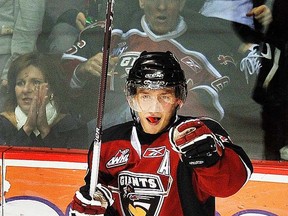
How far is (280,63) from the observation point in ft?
9.42

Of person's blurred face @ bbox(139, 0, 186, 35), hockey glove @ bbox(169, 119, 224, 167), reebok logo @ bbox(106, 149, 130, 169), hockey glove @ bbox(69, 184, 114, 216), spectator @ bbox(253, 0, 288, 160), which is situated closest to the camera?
hockey glove @ bbox(169, 119, 224, 167)

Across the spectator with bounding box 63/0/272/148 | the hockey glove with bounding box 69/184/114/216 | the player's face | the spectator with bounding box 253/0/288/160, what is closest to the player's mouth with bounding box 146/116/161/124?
the player's face

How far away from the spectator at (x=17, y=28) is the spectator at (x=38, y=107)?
0.12 feet

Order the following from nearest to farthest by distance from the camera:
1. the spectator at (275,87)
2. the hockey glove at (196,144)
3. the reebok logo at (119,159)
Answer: the hockey glove at (196,144) → the reebok logo at (119,159) → the spectator at (275,87)

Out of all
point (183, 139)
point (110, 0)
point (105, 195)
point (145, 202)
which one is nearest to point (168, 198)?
point (145, 202)

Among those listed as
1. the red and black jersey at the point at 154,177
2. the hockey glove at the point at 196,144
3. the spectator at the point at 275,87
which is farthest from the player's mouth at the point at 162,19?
the hockey glove at the point at 196,144

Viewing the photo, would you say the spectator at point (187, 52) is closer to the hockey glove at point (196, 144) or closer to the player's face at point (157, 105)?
the player's face at point (157, 105)

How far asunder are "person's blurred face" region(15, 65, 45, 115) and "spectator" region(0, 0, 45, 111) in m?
0.07

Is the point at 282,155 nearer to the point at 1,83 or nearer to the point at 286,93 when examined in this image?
the point at 286,93

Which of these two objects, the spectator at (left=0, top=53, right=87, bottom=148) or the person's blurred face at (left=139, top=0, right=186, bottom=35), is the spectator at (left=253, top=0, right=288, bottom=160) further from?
the spectator at (left=0, top=53, right=87, bottom=148)

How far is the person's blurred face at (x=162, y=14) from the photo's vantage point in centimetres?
296

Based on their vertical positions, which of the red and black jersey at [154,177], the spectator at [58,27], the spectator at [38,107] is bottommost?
the spectator at [38,107]

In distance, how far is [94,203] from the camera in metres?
2.21

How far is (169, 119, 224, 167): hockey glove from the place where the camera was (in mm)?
1999
